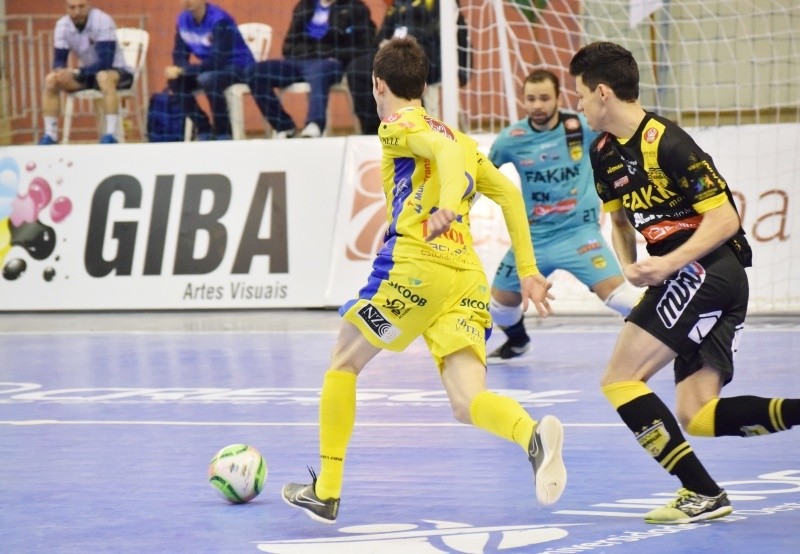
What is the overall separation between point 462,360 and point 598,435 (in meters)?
1.95

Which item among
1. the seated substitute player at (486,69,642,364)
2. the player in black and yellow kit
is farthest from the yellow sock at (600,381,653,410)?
the seated substitute player at (486,69,642,364)

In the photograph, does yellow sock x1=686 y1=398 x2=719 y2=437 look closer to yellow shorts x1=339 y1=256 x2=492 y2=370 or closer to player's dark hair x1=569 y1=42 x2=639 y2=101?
yellow shorts x1=339 y1=256 x2=492 y2=370

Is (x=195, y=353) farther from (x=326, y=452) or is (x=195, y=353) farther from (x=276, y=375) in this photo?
(x=326, y=452)

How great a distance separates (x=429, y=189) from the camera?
5215mm

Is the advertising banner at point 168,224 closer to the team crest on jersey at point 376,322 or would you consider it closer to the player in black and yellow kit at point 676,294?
the team crest on jersey at point 376,322

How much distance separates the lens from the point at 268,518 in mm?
5266

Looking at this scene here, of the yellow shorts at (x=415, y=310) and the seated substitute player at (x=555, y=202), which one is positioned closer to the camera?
the yellow shorts at (x=415, y=310)

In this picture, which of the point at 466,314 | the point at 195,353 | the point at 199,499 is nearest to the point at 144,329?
the point at 195,353

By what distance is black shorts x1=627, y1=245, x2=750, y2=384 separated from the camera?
491cm

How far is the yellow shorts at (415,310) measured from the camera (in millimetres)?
5121

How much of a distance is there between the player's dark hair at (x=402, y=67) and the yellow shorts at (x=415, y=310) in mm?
658

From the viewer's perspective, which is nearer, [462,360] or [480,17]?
[462,360]

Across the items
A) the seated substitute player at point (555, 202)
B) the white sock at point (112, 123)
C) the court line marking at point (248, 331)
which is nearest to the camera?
the seated substitute player at point (555, 202)

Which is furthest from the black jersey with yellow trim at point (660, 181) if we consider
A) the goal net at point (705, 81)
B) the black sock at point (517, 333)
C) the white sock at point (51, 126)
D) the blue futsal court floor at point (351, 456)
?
the white sock at point (51, 126)
